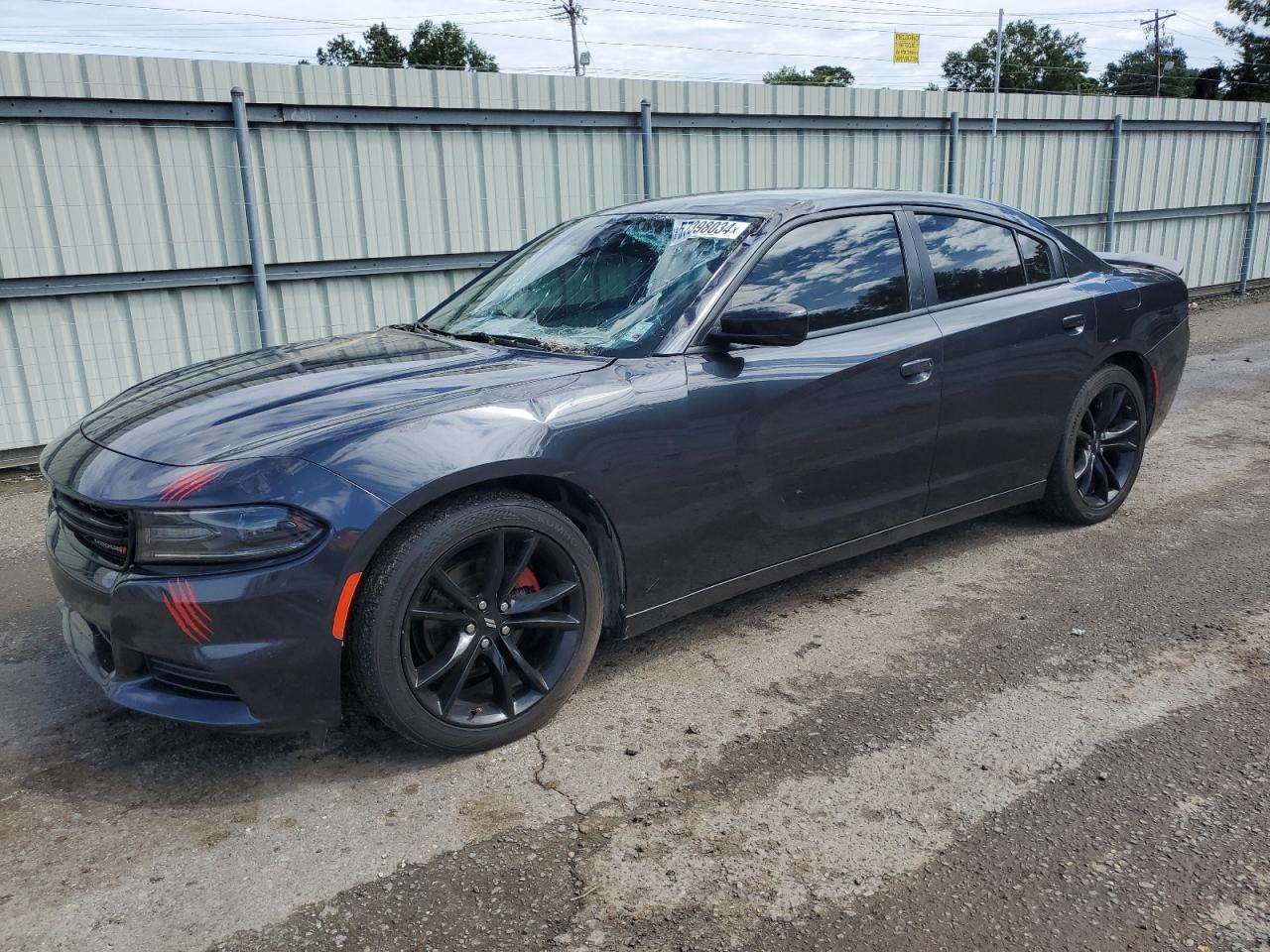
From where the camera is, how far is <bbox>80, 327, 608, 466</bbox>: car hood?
2824 millimetres

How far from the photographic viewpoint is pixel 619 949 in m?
2.21

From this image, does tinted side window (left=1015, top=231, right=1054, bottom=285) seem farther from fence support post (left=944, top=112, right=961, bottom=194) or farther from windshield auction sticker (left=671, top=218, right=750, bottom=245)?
fence support post (left=944, top=112, right=961, bottom=194)

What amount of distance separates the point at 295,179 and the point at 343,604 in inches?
219

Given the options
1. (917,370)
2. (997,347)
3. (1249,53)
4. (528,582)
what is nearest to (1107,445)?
(997,347)

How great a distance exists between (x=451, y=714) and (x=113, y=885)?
3.08 feet

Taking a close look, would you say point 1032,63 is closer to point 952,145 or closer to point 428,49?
point 428,49

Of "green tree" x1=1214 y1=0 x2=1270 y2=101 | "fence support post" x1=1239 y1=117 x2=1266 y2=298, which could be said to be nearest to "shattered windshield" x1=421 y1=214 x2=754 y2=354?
"fence support post" x1=1239 y1=117 x2=1266 y2=298

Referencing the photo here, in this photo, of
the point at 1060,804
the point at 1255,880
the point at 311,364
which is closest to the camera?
the point at 1255,880

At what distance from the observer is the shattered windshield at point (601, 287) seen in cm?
350

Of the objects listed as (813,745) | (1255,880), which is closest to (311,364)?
(813,745)

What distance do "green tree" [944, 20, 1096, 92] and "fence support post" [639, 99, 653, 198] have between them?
68.3m

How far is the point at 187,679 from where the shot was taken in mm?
2734

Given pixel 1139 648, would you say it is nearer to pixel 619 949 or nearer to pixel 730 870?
pixel 730 870

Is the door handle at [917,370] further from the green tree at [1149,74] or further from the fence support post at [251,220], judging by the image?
the green tree at [1149,74]
